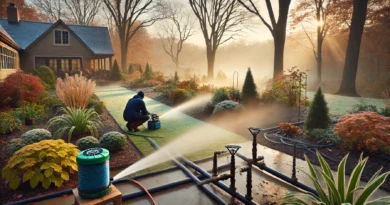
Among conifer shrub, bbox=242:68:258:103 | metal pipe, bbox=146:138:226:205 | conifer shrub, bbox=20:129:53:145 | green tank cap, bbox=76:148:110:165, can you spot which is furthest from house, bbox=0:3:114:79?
green tank cap, bbox=76:148:110:165

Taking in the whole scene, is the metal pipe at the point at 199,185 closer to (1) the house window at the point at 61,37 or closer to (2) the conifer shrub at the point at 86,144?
(2) the conifer shrub at the point at 86,144

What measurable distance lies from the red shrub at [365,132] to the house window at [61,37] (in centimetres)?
2655

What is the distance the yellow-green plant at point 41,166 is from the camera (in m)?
4.21

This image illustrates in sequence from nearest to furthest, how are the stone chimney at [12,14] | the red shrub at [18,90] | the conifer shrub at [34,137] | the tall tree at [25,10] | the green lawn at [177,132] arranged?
1. the conifer shrub at [34,137]
2. the green lawn at [177,132]
3. the red shrub at [18,90]
4. the stone chimney at [12,14]
5. the tall tree at [25,10]

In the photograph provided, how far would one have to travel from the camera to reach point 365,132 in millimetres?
5816

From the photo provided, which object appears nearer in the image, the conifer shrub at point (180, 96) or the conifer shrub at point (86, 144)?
the conifer shrub at point (86, 144)

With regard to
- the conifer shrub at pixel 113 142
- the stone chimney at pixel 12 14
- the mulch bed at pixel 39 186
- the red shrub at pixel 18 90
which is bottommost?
the mulch bed at pixel 39 186

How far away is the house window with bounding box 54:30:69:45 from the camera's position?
24.9m

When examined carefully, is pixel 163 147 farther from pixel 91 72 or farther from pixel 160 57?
pixel 160 57

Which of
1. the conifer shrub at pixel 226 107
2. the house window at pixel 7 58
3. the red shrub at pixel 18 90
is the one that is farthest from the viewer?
the house window at pixel 7 58

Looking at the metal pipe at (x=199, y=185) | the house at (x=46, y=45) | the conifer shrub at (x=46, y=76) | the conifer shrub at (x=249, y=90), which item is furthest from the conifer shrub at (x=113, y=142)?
the house at (x=46, y=45)

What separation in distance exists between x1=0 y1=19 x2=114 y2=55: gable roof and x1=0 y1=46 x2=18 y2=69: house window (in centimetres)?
445

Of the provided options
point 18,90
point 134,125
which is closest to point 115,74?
point 18,90

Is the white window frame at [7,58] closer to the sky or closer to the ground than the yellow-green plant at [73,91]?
closer to the sky
